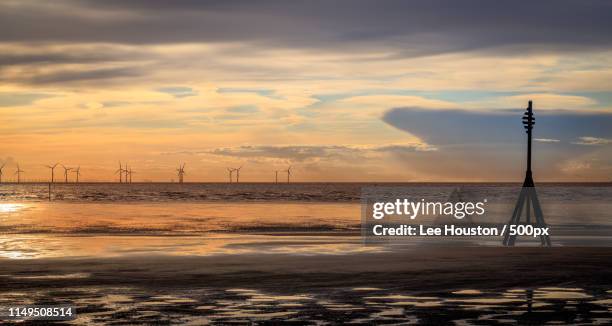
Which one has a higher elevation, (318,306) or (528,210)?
(528,210)

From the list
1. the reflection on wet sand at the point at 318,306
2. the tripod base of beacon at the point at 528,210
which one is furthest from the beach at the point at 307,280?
the tripod base of beacon at the point at 528,210

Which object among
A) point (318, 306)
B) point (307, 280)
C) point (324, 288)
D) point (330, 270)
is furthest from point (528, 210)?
point (318, 306)

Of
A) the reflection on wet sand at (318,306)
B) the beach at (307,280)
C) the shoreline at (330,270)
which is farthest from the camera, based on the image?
the shoreline at (330,270)

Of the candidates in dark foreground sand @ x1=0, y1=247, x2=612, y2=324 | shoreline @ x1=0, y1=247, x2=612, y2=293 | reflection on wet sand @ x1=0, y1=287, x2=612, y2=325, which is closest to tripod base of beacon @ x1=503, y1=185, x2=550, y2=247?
shoreline @ x1=0, y1=247, x2=612, y2=293

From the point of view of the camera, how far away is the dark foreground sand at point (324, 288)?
57.2 ft

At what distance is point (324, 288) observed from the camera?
21844 millimetres

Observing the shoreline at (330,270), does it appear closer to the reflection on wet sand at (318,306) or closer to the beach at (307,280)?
the beach at (307,280)

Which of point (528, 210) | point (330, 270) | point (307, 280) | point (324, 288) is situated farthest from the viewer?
point (528, 210)

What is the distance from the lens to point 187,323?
1639cm

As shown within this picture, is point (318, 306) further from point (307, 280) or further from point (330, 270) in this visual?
point (330, 270)

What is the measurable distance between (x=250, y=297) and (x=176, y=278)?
4.68 metres

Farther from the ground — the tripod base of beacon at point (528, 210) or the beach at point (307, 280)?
the tripod base of beacon at point (528, 210)

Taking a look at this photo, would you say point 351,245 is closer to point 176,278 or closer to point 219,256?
point 219,256

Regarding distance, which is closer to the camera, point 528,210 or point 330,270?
point 330,270
